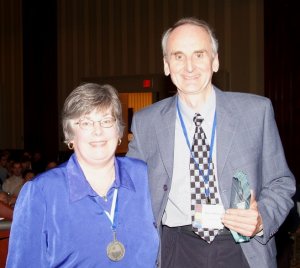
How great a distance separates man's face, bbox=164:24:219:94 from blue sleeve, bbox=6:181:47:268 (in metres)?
0.82

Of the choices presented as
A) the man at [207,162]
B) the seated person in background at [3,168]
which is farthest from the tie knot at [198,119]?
the seated person in background at [3,168]

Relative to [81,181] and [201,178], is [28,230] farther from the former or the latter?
[201,178]

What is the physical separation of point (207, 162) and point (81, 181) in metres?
0.57

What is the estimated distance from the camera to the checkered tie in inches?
76.4

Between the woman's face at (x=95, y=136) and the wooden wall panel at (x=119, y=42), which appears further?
the wooden wall panel at (x=119, y=42)

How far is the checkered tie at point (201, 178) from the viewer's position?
6.37ft

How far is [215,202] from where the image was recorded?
6.39 ft

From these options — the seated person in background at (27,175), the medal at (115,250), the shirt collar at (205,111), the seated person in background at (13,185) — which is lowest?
the seated person in background at (13,185)

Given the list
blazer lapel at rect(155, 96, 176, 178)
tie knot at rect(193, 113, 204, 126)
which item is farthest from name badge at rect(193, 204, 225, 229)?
tie knot at rect(193, 113, 204, 126)

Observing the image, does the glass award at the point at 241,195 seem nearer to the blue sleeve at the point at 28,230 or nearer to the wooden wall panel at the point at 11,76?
the blue sleeve at the point at 28,230

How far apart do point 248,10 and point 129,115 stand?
3.90 m

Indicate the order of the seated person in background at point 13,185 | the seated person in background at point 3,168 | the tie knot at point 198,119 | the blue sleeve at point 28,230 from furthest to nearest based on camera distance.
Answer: the seated person in background at point 3,168 < the seated person in background at point 13,185 < the tie knot at point 198,119 < the blue sleeve at point 28,230

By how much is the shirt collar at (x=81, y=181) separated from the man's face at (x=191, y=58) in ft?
1.60

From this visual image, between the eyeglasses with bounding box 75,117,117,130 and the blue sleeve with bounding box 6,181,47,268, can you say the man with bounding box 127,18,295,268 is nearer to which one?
the eyeglasses with bounding box 75,117,117,130
